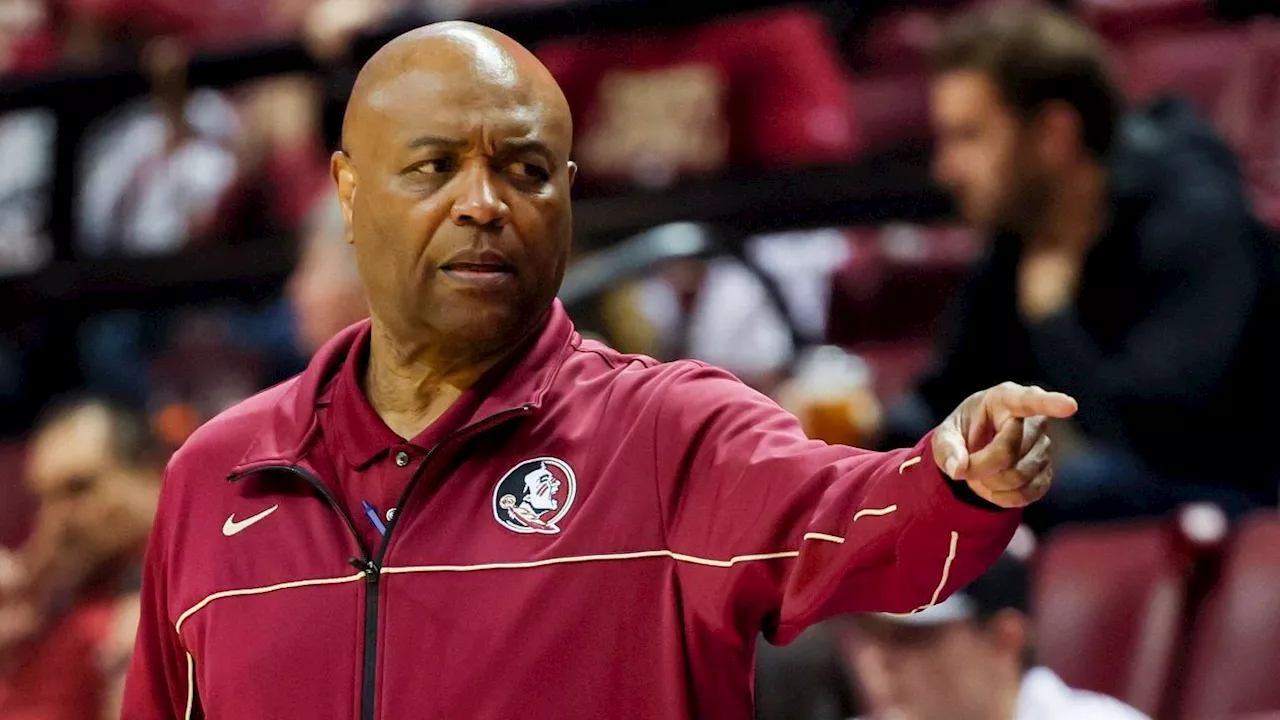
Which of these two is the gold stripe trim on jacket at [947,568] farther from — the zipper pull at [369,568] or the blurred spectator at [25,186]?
the blurred spectator at [25,186]

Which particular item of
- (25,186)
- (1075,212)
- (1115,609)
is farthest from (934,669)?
(25,186)

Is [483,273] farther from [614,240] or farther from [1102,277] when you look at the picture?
[614,240]

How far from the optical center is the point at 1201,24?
4.97m

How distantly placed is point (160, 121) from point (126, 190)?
0.22 meters

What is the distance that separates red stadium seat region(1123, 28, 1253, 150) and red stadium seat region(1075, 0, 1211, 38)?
1.12 feet

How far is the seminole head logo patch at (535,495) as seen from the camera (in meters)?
1.75

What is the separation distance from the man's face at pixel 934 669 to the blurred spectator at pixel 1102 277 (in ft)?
2.07

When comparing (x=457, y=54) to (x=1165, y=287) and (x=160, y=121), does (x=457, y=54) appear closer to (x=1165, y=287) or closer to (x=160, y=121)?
(x=1165, y=287)

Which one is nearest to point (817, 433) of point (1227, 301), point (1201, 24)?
point (1227, 301)

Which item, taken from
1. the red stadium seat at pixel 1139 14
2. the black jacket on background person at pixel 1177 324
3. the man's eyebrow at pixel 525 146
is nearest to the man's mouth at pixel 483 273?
the man's eyebrow at pixel 525 146

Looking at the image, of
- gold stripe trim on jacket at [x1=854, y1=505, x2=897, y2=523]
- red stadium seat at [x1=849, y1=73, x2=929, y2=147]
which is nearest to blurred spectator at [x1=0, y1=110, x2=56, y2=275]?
red stadium seat at [x1=849, y1=73, x2=929, y2=147]

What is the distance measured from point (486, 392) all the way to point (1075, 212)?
7.71 feet

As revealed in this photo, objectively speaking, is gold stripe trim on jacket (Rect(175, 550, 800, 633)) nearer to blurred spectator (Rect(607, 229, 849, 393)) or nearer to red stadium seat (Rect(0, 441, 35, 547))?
blurred spectator (Rect(607, 229, 849, 393))

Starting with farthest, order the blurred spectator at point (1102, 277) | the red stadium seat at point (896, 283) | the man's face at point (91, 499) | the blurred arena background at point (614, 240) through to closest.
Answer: the red stadium seat at point (896, 283), the man's face at point (91, 499), the blurred spectator at point (1102, 277), the blurred arena background at point (614, 240)
